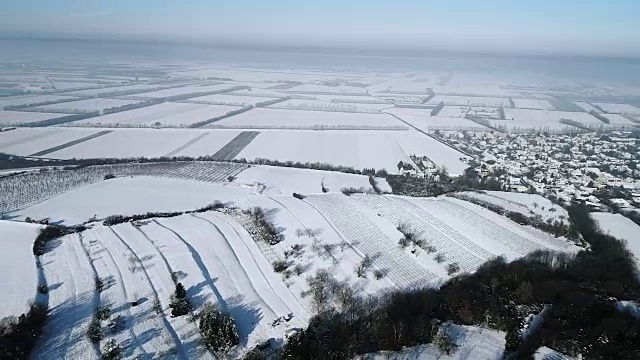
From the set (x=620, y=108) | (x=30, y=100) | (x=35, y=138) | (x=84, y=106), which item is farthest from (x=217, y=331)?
(x=620, y=108)

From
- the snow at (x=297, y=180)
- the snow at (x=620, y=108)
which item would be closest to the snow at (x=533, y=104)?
the snow at (x=620, y=108)

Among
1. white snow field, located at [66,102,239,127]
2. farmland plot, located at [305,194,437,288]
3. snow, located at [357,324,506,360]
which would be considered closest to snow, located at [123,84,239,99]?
white snow field, located at [66,102,239,127]

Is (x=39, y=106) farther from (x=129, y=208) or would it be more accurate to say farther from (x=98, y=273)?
(x=98, y=273)

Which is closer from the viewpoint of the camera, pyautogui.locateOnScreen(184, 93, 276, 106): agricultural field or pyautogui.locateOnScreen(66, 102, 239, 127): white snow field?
pyautogui.locateOnScreen(66, 102, 239, 127): white snow field

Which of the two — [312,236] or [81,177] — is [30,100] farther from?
[312,236]

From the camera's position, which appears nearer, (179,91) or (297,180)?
(297,180)

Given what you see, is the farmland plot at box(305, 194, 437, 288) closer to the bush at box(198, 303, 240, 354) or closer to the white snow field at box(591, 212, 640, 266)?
the bush at box(198, 303, 240, 354)

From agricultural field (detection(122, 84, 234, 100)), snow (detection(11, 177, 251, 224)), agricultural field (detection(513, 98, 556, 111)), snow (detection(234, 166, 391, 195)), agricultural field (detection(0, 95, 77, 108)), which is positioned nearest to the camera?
snow (detection(11, 177, 251, 224))
